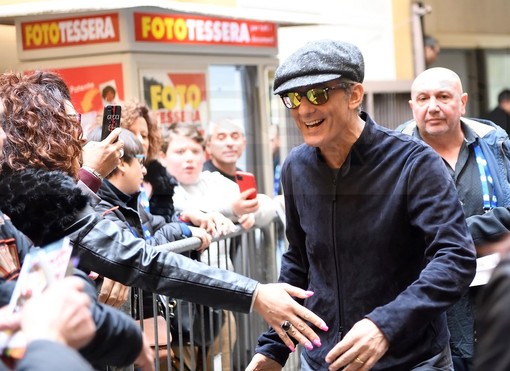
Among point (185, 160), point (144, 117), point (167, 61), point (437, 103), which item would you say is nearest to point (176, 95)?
point (167, 61)

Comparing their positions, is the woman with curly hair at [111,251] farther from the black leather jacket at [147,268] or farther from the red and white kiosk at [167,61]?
the red and white kiosk at [167,61]

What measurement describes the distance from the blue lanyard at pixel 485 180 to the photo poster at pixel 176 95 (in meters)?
3.27

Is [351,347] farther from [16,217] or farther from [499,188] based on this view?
[499,188]

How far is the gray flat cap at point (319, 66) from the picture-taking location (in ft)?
13.8

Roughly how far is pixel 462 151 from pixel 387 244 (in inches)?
64.1

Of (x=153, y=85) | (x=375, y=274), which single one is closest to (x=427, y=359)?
(x=375, y=274)

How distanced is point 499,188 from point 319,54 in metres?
1.70

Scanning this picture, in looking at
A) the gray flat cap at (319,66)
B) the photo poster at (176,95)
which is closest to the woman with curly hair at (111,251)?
the gray flat cap at (319,66)

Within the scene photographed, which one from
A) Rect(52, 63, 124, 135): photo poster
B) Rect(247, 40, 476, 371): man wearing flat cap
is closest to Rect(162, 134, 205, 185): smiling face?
Rect(52, 63, 124, 135): photo poster

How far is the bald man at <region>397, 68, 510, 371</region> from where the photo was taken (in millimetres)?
5480

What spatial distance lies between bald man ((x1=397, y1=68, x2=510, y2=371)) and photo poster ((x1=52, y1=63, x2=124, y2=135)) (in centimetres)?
280

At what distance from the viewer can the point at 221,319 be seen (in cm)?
626

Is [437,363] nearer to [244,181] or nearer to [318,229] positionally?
[318,229]

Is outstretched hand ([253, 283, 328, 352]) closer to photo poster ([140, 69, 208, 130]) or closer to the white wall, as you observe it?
photo poster ([140, 69, 208, 130])
